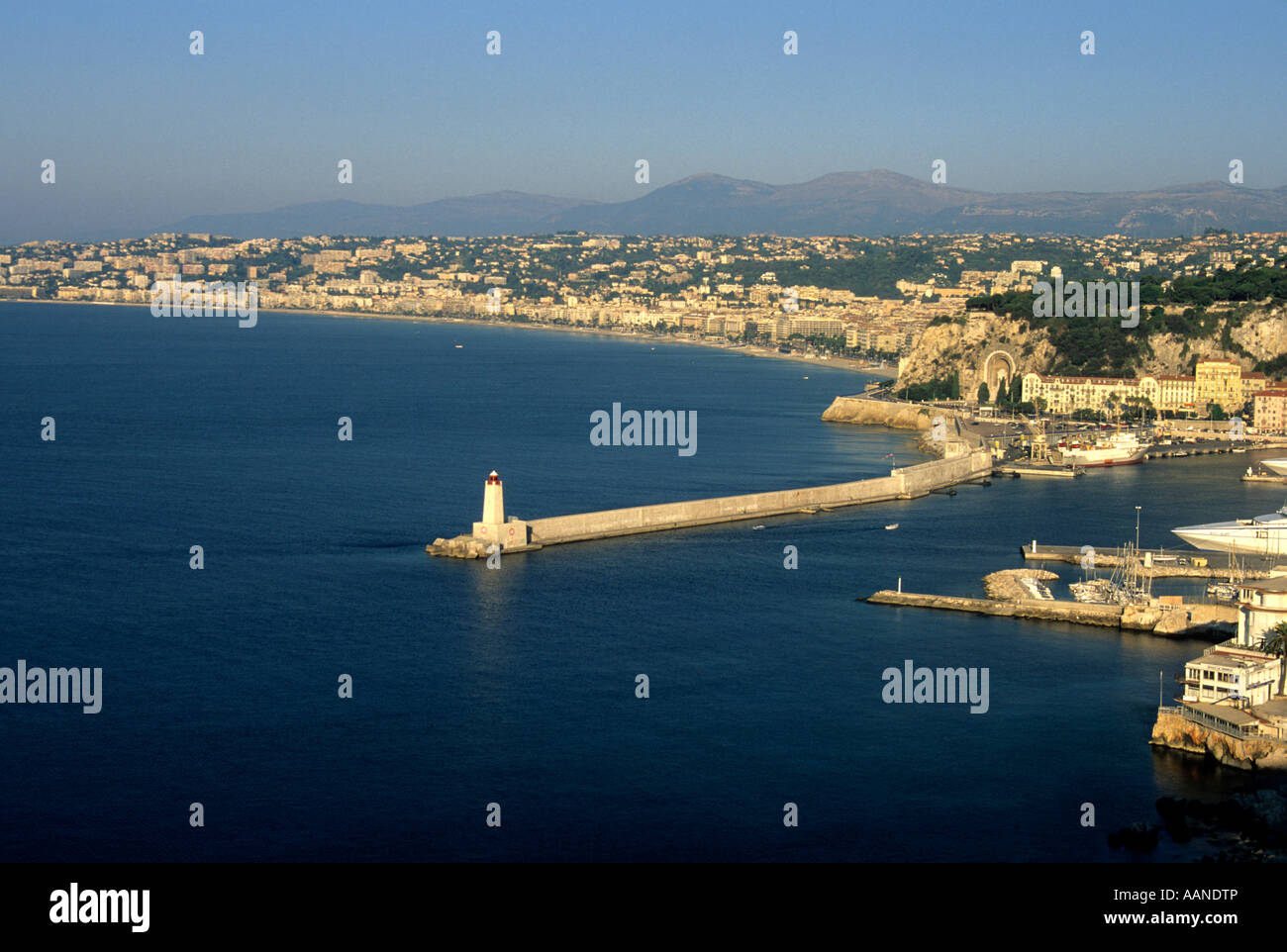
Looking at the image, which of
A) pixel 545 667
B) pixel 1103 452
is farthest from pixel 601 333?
pixel 545 667

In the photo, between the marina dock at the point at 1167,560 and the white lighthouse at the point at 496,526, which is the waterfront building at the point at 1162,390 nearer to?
the marina dock at the point at 1167,560

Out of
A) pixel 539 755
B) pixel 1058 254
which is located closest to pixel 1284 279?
pixel 539 755

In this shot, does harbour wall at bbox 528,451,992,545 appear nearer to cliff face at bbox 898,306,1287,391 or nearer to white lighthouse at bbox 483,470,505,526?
white lighthouse at bbox 483,470,505,526

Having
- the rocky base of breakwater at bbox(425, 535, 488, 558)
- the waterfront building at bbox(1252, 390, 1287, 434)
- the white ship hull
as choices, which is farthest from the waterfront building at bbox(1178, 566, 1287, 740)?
the waterfront building at bbox(1252, 390, 1287, 434)

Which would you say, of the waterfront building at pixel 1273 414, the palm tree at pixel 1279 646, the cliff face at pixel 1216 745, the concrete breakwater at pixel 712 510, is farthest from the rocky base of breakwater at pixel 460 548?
the waterfront building at pixel 1273 414
